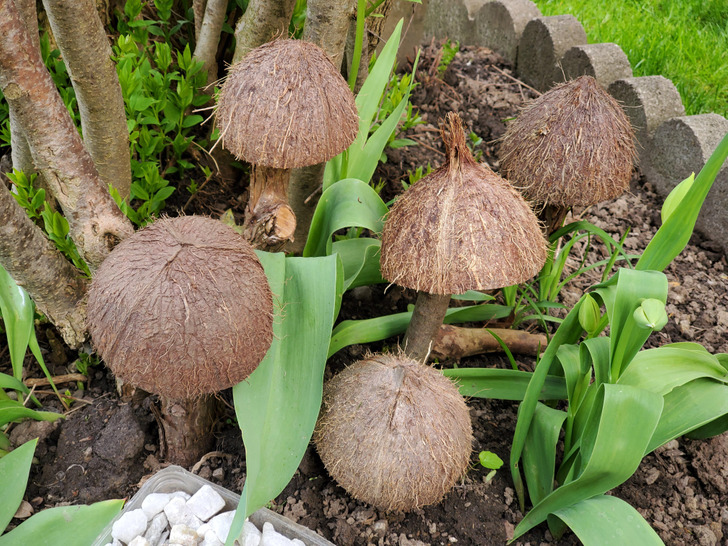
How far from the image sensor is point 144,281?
117 centimetres

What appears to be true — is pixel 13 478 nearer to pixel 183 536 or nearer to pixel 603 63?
pixel 183 536

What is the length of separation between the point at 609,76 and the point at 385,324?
1836 millimetres

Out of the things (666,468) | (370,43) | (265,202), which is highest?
(370,43)

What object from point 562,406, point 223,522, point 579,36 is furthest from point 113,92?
point 579,36

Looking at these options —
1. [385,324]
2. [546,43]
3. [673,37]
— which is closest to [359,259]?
[385,324]

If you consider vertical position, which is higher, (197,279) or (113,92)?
(113,92)

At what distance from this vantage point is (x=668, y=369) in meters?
1.56

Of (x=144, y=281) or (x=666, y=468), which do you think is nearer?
(x=144, y=281)

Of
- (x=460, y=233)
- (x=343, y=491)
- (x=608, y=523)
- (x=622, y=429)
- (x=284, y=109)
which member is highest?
(x=284, y=109)

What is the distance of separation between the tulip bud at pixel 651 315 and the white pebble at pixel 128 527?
1207 millimetres

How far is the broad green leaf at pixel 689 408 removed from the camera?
1.54 m

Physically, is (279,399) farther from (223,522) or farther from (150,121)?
(150,121)

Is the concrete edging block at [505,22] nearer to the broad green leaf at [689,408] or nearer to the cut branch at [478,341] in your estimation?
the cut branch at [478,341]

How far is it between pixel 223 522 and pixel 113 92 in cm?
119
